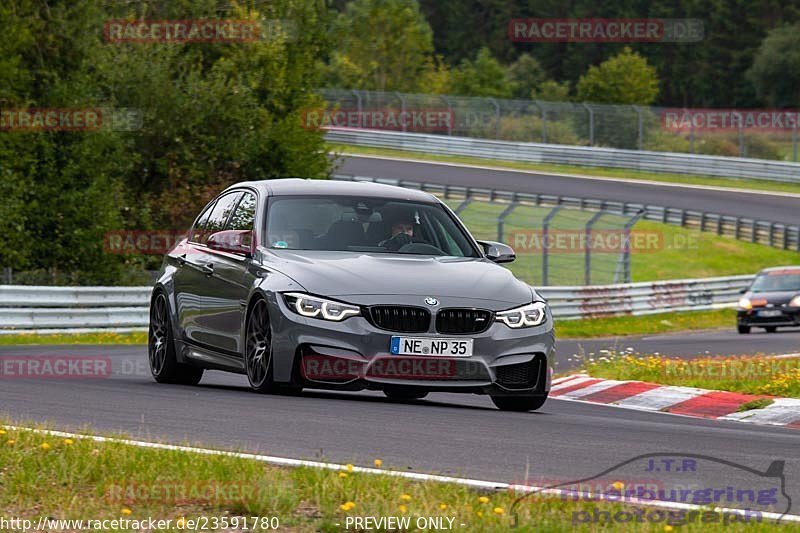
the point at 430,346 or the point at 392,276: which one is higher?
the point at 392,276

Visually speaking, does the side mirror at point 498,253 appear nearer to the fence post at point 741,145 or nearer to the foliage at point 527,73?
the fence post at point 741,145

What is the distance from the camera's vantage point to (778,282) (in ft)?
99.9

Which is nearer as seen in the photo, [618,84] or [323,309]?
[323,309]

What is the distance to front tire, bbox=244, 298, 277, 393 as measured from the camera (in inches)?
405

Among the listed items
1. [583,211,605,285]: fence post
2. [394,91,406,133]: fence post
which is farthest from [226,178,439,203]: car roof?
[394,91,406,133]: fence post

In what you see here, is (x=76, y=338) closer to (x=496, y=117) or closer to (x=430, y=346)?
(x=430, y=346)

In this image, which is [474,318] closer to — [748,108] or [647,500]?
[647,500]

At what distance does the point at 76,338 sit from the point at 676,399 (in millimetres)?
13905

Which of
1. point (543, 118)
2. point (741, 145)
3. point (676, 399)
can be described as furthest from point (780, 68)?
point (676, 399)

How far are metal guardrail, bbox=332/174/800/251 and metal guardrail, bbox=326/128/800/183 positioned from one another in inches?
387

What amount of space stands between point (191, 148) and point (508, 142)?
26836 millimetres

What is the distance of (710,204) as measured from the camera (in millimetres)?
52250

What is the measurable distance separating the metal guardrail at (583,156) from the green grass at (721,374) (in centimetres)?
4350
